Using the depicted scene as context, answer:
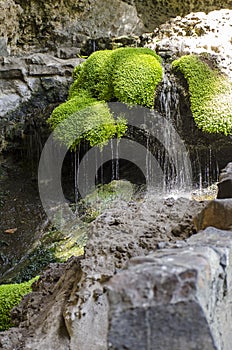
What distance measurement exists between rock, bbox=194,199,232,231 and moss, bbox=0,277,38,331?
1.88m

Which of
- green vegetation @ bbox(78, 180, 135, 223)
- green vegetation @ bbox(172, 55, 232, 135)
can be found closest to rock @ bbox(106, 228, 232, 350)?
green vegetation @ bbox(172, 55, 232, 135)

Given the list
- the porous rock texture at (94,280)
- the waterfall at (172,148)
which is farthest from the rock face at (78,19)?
the porous rock texture at (94,280)

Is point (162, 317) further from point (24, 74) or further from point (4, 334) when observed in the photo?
point (24, 74)

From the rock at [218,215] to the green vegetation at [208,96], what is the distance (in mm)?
4607

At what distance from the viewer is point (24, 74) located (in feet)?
28.3

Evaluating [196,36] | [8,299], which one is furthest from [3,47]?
[8,299]

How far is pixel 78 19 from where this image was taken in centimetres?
994

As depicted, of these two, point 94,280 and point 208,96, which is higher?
point 208,96

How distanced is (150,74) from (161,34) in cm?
189

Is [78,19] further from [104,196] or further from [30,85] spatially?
[104,196]

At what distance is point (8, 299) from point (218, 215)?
7.00 ft

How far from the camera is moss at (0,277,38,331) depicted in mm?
2977

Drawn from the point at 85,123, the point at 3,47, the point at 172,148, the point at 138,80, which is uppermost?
the point at 3,47

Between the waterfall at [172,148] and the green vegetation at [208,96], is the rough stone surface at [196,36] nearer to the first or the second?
the green vegetation at [208,96]
